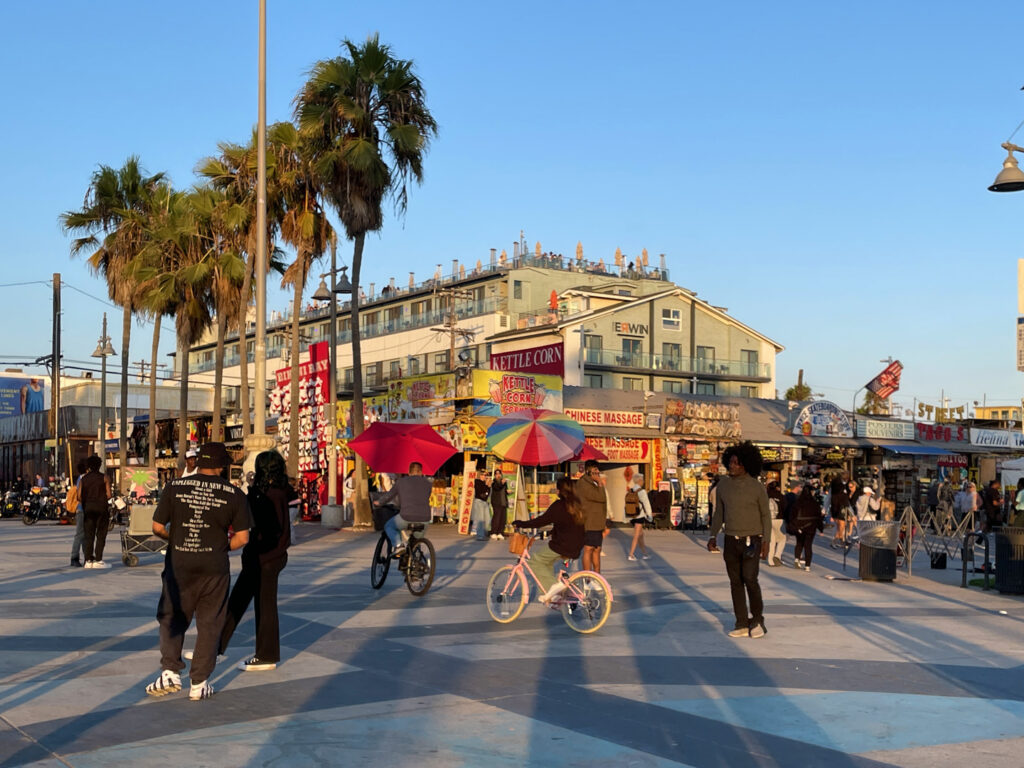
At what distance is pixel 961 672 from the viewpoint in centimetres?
987

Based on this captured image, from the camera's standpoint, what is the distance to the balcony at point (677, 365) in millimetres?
67250

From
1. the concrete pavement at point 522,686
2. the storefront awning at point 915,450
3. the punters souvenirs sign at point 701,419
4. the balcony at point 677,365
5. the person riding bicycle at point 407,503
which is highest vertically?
the balcony at point 677,365

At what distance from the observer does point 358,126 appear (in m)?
30.7

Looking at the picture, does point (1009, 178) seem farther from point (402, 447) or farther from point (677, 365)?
point (677, 365)

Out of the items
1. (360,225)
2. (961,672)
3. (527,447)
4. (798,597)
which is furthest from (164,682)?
(360,225)

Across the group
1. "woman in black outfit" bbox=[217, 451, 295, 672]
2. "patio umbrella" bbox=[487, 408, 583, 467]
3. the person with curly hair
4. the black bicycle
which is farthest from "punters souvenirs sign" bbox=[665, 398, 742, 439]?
"woman in black outfit" bbox=[217, 451, 295, 672]

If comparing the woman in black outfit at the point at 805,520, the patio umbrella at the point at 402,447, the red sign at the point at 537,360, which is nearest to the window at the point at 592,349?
the red sign at the point at 537,360

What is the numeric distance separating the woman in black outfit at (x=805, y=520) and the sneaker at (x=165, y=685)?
1507 centimetres

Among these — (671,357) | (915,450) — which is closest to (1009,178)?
Answer: (915,450)

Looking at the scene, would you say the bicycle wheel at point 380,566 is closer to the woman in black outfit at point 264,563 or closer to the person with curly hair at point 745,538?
the person with curly hair at point 745,538

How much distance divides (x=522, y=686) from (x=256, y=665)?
6.95 ft

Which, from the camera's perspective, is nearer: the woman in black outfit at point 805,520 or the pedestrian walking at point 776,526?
the woman in black outfit at point 805,520

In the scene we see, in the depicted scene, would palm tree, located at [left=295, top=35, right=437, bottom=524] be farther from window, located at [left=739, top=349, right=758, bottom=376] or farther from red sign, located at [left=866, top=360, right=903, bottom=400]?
window, located at [left=739, top=349, right=758, bottom=376]

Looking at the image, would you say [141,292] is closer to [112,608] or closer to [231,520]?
[112,608]
